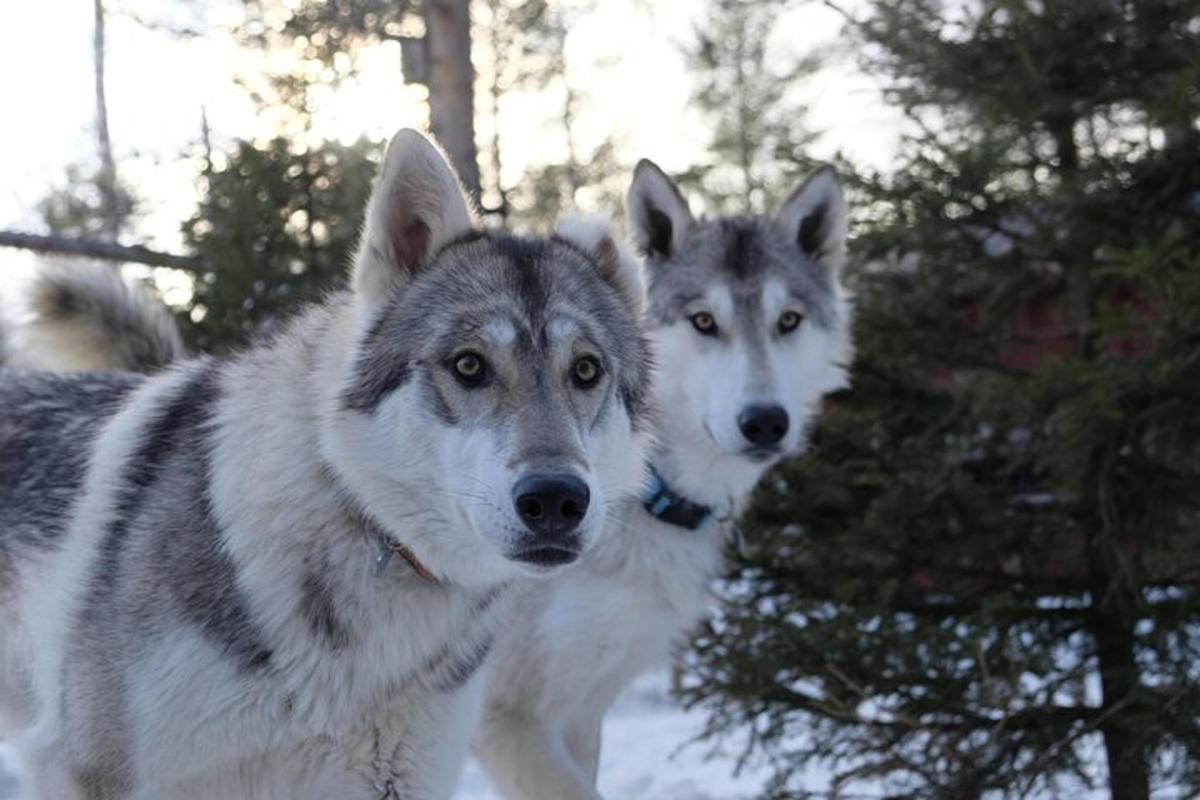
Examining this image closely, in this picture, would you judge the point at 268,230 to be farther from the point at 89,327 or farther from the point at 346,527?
the point at 346,527

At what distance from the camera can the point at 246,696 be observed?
111 inches

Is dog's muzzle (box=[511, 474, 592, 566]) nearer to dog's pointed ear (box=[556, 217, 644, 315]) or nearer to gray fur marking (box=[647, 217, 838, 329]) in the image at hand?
dog's pointed ear (box=[556, 217, 644, 315])

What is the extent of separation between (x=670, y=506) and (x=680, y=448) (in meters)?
0.27

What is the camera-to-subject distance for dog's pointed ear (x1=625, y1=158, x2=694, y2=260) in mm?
5242

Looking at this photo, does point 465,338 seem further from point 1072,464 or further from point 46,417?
point 1072,464

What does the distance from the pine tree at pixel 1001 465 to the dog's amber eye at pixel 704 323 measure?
674 millimetres

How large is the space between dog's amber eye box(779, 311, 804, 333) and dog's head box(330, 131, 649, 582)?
1.82 m

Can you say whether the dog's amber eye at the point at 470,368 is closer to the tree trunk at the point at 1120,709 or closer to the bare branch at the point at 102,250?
the tree trunk at the point at 1120,709

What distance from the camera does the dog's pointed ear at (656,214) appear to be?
5.24 m

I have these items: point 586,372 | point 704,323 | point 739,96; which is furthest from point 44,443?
point 739,96

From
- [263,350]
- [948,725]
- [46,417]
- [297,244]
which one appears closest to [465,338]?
[263,350]

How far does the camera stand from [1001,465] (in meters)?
5.34

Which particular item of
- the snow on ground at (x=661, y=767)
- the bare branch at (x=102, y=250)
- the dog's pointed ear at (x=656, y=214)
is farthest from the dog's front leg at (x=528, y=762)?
the bare branch at (x=102, y=250)

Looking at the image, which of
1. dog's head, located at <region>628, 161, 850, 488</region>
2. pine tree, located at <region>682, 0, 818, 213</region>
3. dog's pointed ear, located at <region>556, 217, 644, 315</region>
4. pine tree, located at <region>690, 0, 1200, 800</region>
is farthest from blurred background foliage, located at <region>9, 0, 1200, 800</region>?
pine tree, located at <region>682, 0, 818, 213</region>
